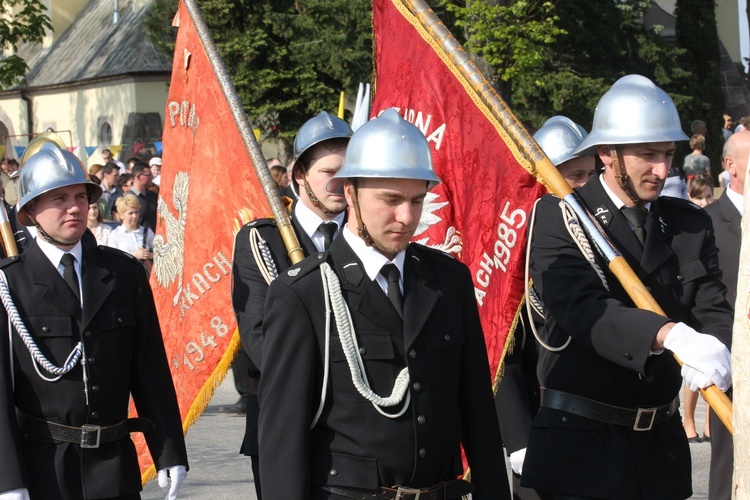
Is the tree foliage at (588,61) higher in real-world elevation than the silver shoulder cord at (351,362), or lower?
higher

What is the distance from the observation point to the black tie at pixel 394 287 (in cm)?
373

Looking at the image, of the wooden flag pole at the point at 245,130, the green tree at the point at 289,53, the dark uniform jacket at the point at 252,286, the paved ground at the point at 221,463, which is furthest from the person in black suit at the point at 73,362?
the green tree at the point at 289,53

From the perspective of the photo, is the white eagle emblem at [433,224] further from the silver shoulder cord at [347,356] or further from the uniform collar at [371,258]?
the silver shoulder cord at [347,356]

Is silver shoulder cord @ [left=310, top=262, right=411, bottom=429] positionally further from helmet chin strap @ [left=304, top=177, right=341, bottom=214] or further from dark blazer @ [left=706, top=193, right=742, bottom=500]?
dark blazer @ [left=706, top=193, right=742, bottom=500]

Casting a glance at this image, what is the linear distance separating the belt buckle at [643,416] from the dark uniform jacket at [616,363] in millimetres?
26

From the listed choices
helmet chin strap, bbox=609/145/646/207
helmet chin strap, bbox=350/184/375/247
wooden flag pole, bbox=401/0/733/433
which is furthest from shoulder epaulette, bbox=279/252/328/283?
helmet chin strap, bbox=609/145/646/207

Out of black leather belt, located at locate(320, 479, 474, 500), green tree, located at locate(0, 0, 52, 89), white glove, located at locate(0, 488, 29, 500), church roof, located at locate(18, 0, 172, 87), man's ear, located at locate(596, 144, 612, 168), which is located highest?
church roof, located at locate(18, 0, 172, 87)

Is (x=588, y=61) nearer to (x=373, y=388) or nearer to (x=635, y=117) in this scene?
(x=635, y=117)

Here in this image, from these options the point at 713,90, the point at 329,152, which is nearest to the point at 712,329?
the point at 329,152

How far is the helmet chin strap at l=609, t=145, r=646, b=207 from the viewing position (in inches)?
181

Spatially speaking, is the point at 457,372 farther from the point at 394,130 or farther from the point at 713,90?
the point at 713,90

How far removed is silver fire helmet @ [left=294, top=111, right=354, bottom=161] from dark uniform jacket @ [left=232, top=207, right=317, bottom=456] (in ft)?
1.11

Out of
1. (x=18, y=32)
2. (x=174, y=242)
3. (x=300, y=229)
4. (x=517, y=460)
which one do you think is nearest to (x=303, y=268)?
(x=300, y=229)

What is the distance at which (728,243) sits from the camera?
275 inches
